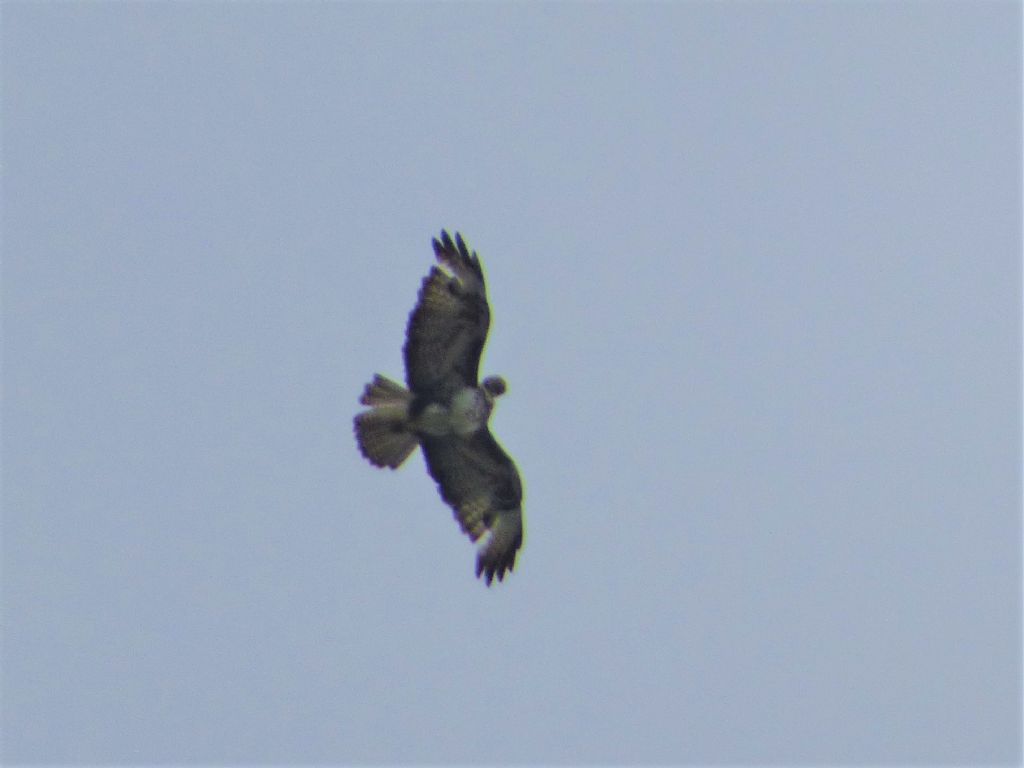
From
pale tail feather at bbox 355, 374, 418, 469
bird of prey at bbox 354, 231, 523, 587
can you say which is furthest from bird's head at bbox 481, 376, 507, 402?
pale tail feather at bbox 355, 374, 418, 469

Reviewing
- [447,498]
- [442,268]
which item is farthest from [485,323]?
[447,498]

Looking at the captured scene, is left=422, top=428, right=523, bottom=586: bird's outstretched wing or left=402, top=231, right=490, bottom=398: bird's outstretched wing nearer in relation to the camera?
left=402, top=231, right=490, bottom=398: bird's outstretched wing

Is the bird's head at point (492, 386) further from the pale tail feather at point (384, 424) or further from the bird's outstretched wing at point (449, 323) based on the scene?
the pale tail feather at point (384, 424)

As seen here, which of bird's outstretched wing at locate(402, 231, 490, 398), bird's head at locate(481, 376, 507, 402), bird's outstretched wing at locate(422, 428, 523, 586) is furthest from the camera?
bird's outstretched wing at locate(422, 428, 523, 586)

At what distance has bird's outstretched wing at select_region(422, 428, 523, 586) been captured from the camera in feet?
48.1

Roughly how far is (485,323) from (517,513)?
188 centimetres

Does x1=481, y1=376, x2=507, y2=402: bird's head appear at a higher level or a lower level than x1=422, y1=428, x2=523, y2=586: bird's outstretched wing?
higher

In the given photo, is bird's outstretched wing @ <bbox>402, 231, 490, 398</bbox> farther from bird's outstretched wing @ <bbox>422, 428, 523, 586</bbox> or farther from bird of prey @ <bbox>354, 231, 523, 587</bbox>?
bird's outstretched wing @ <bbox>422, 428, 523, 586</bbox>

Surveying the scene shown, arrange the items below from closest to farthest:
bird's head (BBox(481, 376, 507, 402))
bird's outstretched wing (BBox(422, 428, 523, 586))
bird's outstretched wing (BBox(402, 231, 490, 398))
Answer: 1. bird's outstretched wing (BBox(402, 231, 490, 398))
2. bird's head (BBox(481, 376, 507, 402))
3. bird's outstretched wing (BBox(422, 428, 523, 586))

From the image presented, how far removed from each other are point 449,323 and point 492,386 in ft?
2.23

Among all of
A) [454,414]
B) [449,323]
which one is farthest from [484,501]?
[449,323]

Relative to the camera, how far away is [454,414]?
14.2 metres

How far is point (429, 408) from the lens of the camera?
14.2m

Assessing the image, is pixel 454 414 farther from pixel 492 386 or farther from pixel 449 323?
pixel 449 323
